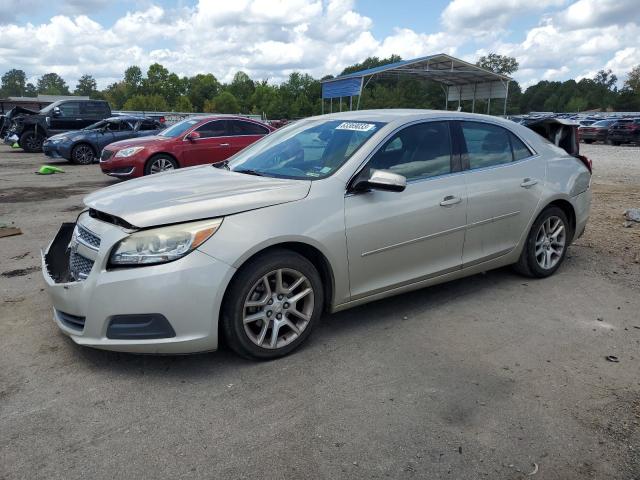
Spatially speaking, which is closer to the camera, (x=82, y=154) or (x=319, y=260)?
(x=319, y=260)

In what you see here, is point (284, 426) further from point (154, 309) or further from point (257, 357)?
point (154, 309)

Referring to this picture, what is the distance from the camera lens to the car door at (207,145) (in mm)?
11586

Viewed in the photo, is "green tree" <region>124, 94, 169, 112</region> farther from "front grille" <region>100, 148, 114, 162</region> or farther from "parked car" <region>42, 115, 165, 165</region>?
"front grille" <region>100, 148, 114, 162</region>

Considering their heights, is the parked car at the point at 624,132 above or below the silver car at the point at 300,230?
above

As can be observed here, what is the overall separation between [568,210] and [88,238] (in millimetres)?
4348

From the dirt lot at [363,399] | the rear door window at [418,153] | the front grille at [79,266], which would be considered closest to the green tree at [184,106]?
the rear door window at [418,153]

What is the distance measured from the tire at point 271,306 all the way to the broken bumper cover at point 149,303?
11cm

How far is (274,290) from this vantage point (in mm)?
3473

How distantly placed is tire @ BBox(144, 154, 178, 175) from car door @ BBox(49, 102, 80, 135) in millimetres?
10945

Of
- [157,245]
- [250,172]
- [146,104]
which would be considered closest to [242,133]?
[250,172]

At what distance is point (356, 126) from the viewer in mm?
4230

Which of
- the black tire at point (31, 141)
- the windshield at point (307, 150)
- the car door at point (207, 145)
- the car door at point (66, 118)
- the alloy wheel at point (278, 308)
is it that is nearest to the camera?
the alloy wheel at point (278, 308)

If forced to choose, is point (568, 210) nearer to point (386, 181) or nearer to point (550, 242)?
point (550, 242)

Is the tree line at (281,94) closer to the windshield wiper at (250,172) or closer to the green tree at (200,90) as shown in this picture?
the green tree at (200,90)
